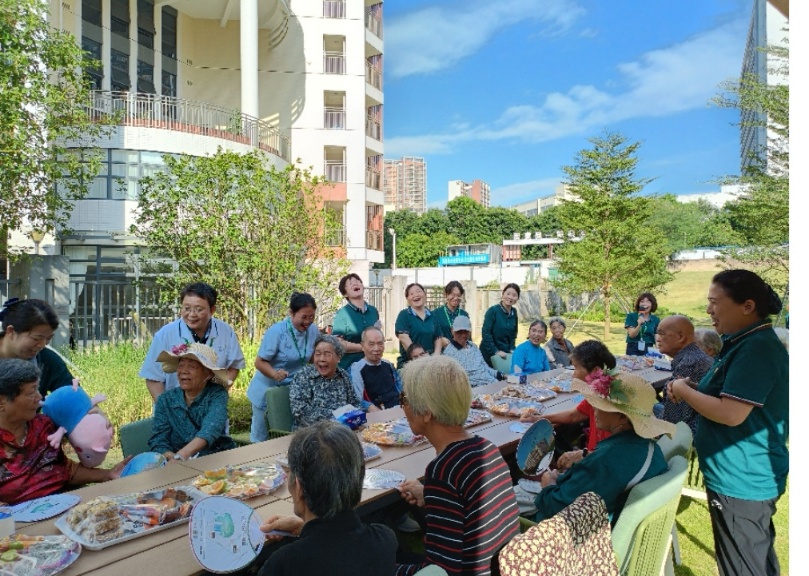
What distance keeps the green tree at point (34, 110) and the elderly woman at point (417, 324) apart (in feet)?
19.8

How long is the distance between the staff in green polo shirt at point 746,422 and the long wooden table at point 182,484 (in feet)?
3.73

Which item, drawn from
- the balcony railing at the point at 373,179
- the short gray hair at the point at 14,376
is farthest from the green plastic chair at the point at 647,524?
the balcony railing at the point at 373,179

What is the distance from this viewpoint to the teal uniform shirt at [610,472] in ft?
7.75

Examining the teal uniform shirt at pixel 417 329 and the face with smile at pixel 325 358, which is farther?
the teal uniform shirt at pixel 417 329

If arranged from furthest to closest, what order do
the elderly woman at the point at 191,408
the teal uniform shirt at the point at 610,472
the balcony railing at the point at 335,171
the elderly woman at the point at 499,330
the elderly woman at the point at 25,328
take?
1. the balcony railing at the point at 335,171
2. the elderly woman at the point at 499,330
3. the elderly woman at the point at 191,408
4. the elderly woman at the point at 25,328
5. the teal uniform shirt at the point at 610,472

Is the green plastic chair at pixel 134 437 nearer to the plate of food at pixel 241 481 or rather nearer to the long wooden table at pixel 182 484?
the long wooden table at pixel 182 484

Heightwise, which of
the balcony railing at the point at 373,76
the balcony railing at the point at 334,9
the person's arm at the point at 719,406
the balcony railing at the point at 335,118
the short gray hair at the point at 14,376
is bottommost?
the person's arm at the point at 719,406

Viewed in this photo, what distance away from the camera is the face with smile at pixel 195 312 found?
4027 millimetres

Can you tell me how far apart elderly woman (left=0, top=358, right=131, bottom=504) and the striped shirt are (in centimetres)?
191

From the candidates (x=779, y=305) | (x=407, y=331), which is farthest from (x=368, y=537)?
(x=407, y=331)

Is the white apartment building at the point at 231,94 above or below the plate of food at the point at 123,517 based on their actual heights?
above

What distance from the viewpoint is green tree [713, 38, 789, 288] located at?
13.8 m

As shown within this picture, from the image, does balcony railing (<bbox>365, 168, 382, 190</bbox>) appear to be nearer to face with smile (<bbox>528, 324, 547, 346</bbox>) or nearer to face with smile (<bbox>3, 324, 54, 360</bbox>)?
face with smile (<bbox>528, 324, 547, 346</bbox>)

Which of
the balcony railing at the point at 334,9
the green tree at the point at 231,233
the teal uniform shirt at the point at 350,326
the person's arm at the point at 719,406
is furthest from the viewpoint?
the balcony railing at the point at 334,9
